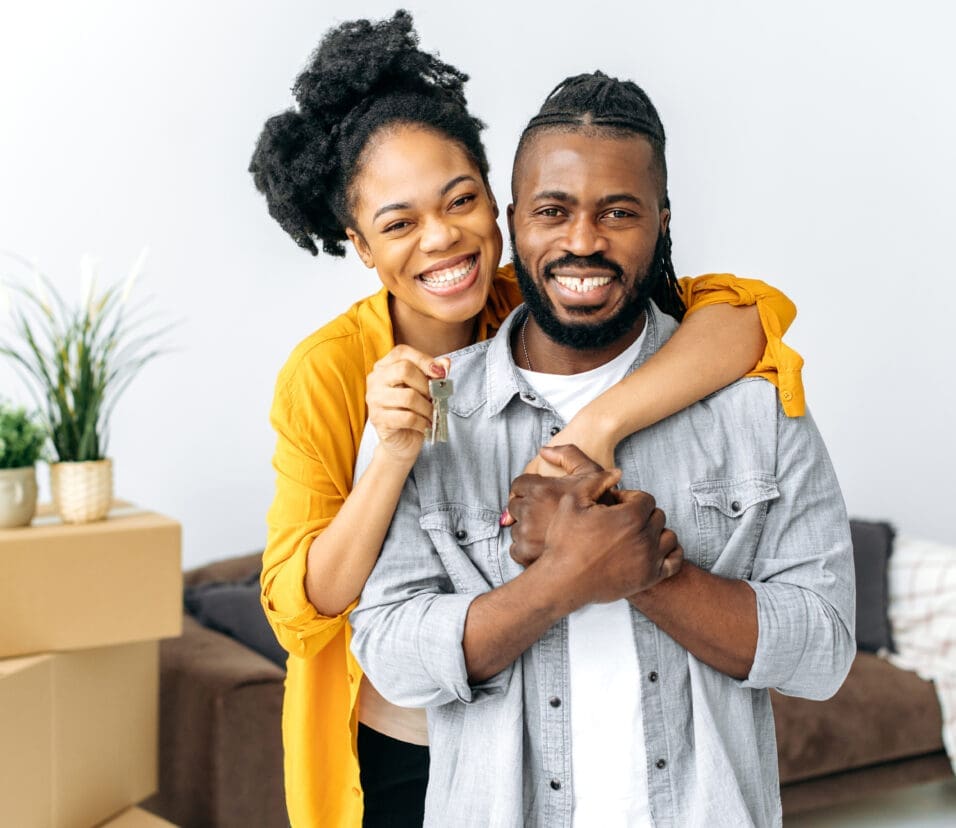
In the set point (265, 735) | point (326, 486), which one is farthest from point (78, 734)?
point (326, 486)

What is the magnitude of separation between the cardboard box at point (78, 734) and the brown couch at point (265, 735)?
112 millimetres

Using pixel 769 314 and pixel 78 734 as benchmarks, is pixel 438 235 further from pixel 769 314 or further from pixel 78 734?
pixel 78 734

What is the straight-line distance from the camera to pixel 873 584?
12.1 ft

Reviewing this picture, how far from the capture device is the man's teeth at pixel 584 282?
1.20m

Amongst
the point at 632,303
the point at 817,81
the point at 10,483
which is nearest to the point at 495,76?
the point at 817,81

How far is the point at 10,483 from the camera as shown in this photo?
2.42 m

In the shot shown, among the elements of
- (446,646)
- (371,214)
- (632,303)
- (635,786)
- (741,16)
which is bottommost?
(635,786)

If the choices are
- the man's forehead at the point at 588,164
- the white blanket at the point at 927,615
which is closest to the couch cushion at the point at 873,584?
the white blanket at the point at 927,615

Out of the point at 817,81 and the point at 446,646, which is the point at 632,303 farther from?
the point at 817,81

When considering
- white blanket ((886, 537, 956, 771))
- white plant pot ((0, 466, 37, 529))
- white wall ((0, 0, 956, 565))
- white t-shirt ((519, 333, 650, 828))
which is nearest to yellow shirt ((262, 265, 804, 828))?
white t-shirt ((519, 333, 650, 828))

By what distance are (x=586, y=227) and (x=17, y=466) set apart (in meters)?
1.75

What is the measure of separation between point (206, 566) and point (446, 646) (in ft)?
8.25

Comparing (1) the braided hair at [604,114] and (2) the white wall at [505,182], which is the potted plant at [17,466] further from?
(1) the braided hair at [604,114]

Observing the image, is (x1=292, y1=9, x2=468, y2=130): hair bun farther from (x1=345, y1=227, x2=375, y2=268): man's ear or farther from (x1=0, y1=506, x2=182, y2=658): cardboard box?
(x1=0, y1=506, x2=182, y2=658): cardboard box
